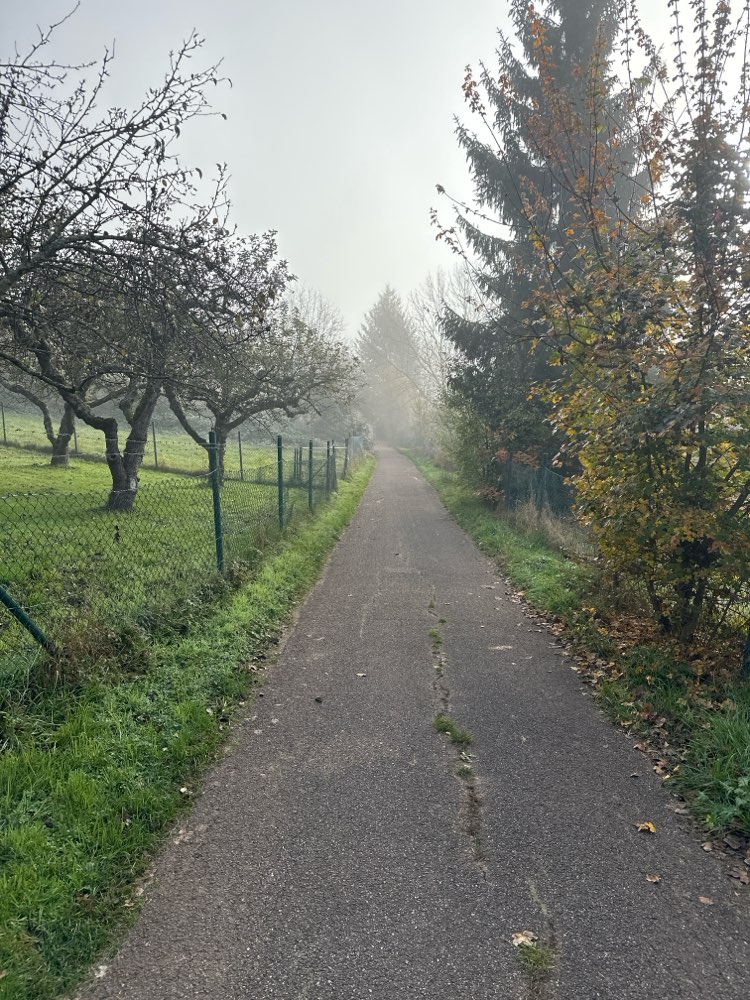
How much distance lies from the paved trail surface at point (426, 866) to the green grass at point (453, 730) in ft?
0.24

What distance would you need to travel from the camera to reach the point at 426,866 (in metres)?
2.73

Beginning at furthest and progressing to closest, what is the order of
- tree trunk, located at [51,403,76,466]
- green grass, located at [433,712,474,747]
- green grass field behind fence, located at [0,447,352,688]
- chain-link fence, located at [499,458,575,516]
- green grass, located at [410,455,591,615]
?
tree trunk, located at [51,403,76,466]
chain-link fence, located at [499,458,575,516]
green grass, located at [410,455,591,615]
green grass field behind fence, located at [0,447,352,688]
green grass, located at [433,712,474,747]

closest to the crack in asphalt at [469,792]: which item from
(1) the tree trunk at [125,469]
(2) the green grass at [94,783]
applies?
(2) the green grass at [94,783]

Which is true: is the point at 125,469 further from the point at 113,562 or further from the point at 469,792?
the point at 469,792

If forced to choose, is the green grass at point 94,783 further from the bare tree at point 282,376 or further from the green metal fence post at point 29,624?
the bare tree at point 282,376

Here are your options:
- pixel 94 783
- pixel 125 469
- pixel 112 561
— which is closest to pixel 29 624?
pixel 94 783

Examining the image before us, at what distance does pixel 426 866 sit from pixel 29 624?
295 centimetres

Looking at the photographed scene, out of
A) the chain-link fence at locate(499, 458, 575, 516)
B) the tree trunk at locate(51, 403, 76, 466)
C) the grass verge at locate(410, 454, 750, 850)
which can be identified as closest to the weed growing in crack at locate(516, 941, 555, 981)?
the grass verge at locate(410, 454, 750, 850)

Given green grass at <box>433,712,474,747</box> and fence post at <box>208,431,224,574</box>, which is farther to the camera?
fence post at <box>208,431,224,574</box>

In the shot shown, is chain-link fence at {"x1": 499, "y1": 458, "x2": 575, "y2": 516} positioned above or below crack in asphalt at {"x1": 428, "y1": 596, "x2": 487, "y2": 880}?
above

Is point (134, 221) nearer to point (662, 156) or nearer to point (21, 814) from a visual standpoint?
point (662, 156)

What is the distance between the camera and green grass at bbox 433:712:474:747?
12.7ft

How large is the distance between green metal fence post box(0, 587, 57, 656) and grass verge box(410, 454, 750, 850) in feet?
14.0

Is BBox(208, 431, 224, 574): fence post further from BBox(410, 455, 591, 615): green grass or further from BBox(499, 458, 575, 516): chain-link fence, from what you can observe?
BBox(499, 458, 575, 516): chain-link fence
